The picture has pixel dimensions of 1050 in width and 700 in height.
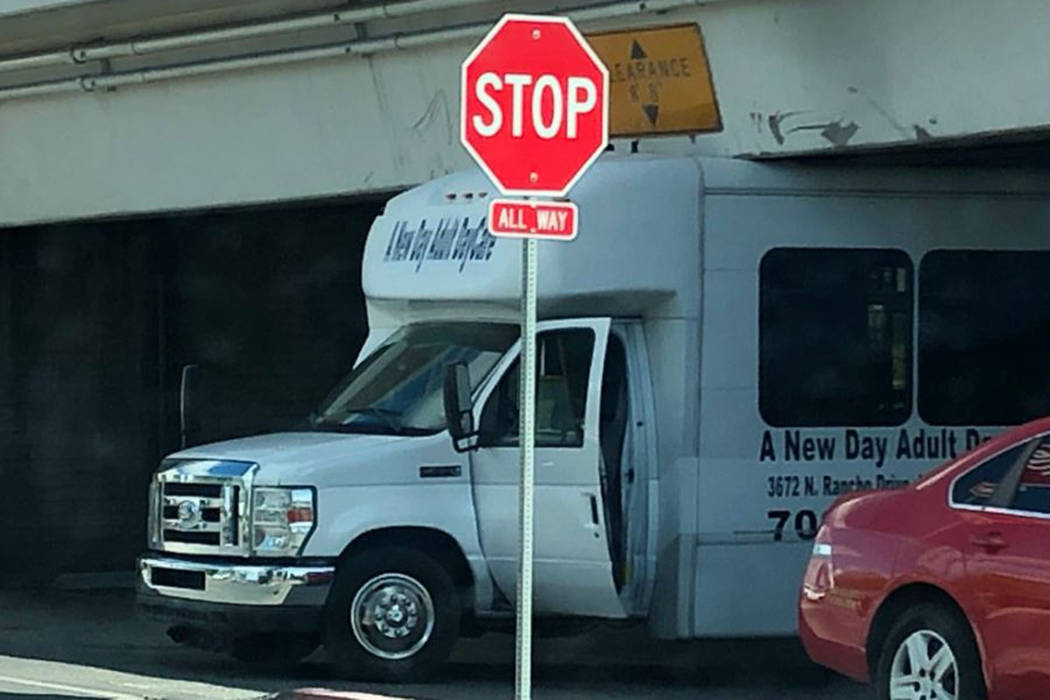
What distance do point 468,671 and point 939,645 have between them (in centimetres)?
426

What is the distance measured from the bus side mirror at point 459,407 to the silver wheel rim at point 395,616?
0.84 m

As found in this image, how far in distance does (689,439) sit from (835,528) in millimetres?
2212

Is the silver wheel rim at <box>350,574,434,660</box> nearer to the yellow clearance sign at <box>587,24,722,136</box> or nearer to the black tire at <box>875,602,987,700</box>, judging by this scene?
the black tire at <box>875,602,987,700</box>

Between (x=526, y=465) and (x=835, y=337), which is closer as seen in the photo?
(x=526, y=465)

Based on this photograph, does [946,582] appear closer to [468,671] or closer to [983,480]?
[983,480]

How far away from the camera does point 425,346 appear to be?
530 inches

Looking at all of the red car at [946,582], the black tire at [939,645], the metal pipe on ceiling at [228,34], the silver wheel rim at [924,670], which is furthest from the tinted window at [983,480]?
the metal pipe on ceiling at [228,34]

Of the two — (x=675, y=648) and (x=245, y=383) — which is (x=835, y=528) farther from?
(x=245, y=383)

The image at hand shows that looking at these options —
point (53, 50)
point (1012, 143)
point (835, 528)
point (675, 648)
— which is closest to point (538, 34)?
point (835, 528)

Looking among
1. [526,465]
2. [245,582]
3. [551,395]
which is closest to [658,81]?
[551,395]

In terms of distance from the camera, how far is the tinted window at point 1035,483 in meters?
9.88

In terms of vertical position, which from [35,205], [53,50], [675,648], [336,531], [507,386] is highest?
[53,50]

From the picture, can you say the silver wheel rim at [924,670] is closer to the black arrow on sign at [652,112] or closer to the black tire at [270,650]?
the black tire at [270,650]

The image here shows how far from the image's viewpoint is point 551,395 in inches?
510
